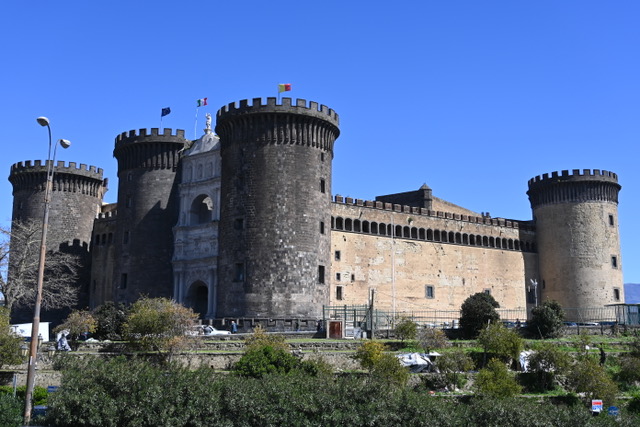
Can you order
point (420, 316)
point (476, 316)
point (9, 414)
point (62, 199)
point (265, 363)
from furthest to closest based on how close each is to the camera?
1. point (62, 199)
2. point (420, 316)
3. point (476, 316)
4. point (265, 363)
5. point (9, 414)

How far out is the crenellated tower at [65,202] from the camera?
59406 mm

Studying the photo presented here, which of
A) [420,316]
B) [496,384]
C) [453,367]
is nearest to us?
[496,384]

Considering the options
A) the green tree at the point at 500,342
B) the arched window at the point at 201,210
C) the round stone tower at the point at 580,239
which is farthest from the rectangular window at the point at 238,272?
the round stone tower at the point at 580,239

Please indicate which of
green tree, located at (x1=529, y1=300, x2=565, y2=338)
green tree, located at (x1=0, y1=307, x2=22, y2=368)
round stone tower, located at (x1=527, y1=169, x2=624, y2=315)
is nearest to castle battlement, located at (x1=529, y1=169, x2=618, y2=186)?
round stone tower, located at (x1=527, y1=169, x2=624, y2=315)

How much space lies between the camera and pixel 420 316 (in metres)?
55.9

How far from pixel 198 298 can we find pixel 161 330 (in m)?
17.9

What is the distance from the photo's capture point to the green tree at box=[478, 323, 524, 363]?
113 ft

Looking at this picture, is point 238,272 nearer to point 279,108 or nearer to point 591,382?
point 279,108

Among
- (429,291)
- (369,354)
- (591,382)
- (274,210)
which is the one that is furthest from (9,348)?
(429,291)

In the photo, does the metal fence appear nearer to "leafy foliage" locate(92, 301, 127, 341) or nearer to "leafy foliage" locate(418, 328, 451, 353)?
"leafy foliage" locate(418, 328, 451, 353)

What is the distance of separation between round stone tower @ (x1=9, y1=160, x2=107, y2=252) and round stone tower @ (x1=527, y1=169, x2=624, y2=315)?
35543 mm

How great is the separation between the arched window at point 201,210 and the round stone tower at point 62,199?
12.1m

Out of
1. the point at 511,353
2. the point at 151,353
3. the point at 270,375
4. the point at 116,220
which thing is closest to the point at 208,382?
the point at 270,375

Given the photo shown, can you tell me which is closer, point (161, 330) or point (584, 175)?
point (161, 330)
